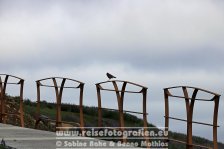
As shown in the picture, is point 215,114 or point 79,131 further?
point 79,131

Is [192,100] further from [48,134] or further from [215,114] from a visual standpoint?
[48,134]

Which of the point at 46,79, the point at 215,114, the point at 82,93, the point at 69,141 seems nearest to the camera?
the point at 215,114

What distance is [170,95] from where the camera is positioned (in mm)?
14016

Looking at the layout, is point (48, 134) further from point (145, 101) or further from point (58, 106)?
point (145, 101)

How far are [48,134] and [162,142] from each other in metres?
3.07

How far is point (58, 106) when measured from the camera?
55.4 ft

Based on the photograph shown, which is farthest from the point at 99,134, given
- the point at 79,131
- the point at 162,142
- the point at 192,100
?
the point at 192,100

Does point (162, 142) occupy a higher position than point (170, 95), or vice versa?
point (170, 95)

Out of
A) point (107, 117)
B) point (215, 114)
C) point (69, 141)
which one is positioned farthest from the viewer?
point (107, 117)

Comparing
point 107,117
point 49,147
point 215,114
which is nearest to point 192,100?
point 215,114

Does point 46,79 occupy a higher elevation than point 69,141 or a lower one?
higher

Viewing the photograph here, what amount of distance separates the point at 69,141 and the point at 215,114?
3.46 metres

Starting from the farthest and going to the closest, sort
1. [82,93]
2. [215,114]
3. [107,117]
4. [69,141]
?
1. [107,117]
2. [82,93]
3. [69,141]
4. [215,114]

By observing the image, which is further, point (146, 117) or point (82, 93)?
point (82, 93)
